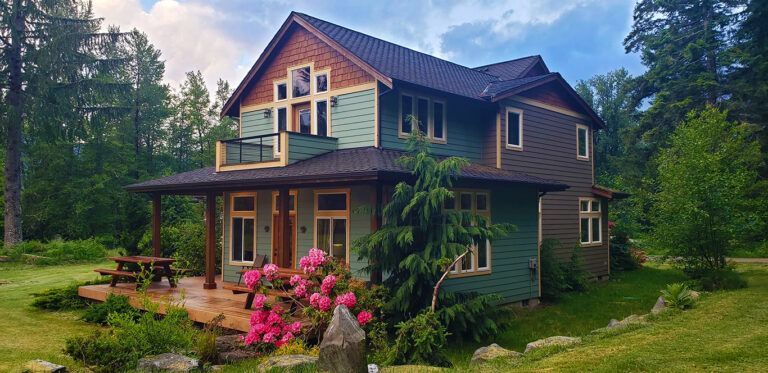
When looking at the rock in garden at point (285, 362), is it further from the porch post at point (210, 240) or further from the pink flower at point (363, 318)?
the porch post at point (210, 240)


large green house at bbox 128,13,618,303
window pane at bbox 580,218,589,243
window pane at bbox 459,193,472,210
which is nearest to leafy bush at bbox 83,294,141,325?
large green house at bbox 128,13,618,303

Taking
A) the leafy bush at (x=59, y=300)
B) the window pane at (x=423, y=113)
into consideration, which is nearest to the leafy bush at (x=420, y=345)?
the window pane at (x=423, y=113)

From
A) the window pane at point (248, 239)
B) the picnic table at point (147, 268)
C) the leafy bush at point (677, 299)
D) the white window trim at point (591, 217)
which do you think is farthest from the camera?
the white window trim at point (591, 217)

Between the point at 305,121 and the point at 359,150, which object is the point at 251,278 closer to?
the point at 359,150

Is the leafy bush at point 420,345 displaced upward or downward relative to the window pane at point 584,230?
downward

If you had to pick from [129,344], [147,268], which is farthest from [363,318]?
[147,268]

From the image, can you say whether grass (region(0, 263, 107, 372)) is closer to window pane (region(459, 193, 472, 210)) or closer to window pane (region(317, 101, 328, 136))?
window pane (region(317, 101, 328, 136))

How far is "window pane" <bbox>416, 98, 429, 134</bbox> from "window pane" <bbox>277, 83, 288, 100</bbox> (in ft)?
11.9

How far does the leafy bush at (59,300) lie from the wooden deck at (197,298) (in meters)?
0.16

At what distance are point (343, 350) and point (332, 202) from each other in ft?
20.1

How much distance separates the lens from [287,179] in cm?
1034

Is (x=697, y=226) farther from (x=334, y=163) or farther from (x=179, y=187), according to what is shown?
(x=179, y=187)

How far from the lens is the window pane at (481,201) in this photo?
12.8 m

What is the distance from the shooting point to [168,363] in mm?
6754
